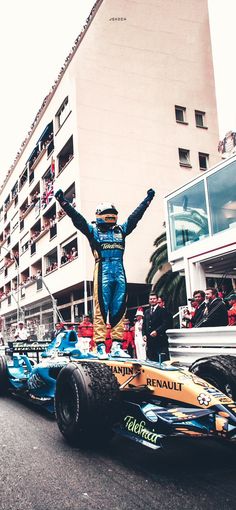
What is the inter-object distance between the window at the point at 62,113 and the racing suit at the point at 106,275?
1868 centimetres

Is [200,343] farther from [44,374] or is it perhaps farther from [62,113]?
[62,113]

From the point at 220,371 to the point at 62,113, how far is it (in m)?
23.2

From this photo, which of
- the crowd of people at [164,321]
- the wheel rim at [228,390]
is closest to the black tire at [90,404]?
the wheel rim at [228,390]

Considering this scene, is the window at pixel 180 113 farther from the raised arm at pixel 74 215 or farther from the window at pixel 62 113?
the raised arm at pixel 74 215

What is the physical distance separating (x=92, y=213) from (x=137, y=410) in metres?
A: 18.4

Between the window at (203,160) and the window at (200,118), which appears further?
the window at (200,118)

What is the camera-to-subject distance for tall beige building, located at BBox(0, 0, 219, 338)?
22.5 meters

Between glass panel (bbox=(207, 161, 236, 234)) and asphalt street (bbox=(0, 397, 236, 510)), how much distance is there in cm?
733

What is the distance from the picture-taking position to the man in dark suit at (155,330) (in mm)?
6770

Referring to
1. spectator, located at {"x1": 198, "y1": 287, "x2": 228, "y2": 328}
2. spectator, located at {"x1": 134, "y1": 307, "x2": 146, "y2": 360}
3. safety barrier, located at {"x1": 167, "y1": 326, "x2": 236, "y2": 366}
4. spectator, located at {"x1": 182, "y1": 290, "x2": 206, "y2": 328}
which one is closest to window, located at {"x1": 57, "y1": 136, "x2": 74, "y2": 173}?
spectator, located at {"x1": 134, "y1": 307, "x2": 146, "y2": 360}

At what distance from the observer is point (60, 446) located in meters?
4.16

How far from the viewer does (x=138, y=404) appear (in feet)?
12.2

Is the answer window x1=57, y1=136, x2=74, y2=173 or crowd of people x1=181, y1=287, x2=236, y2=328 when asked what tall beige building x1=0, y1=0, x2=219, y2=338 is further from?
crowd of people x1=181, y1=287, x2=236, y2=328

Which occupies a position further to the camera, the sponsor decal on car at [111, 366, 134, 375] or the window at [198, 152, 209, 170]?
the window at [198, 152, 209, 170]
